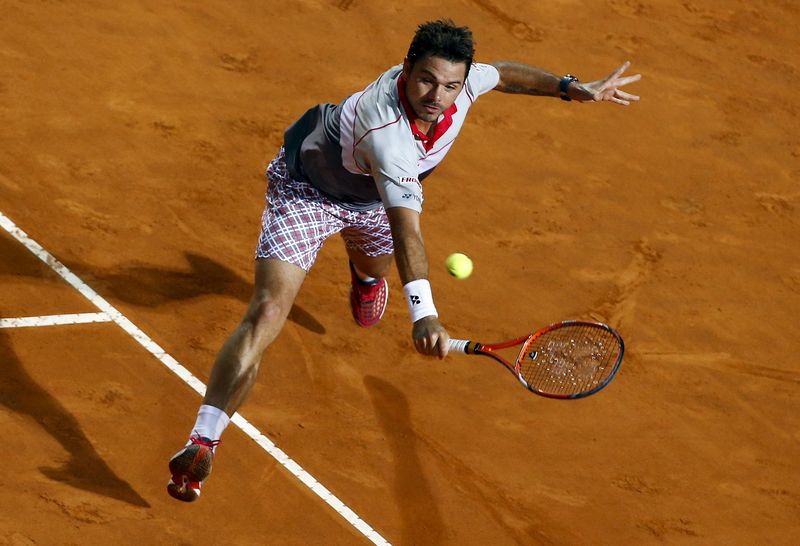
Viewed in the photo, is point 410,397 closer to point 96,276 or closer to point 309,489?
point 309,489

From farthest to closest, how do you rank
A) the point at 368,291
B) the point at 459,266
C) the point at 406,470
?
the point at 368,291 → the point at 459,266 → the point at 406,470

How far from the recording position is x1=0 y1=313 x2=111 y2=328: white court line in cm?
722

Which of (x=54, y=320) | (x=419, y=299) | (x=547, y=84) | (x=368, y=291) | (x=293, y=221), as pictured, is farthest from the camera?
(x=368, y=291)

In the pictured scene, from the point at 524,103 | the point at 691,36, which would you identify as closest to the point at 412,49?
the point at 524,103

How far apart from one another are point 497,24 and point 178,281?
15.9 feet

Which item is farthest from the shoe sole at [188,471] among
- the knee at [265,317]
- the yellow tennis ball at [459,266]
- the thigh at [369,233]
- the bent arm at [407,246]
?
the yellow tennis ball at [459,266]

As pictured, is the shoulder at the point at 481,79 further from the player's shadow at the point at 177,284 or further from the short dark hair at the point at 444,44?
the player's shadow at the point at 177,284

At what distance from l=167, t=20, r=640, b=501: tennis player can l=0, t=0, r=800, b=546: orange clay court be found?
2.60ft

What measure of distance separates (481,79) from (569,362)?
1.68m

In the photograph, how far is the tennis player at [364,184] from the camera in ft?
19.1

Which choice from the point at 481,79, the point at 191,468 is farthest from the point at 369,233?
the point at 191,468

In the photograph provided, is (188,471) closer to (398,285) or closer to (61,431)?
(61,431)

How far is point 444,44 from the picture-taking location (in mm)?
5832

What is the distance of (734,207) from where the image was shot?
9.62m
